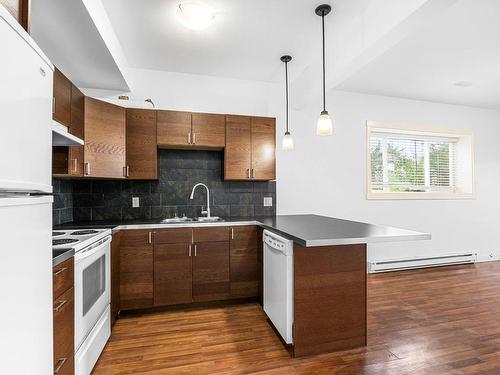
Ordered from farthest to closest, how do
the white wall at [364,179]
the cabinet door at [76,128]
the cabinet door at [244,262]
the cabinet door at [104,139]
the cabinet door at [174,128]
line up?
the white wall at [364,179], the cabinet door at [174,128], the cabinet door at [244,262], the cabinet door at [104,139], the cabinet door at [76,128]

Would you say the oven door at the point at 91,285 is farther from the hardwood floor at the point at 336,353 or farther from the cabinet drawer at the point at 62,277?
the hardwood floor at the point at 336,353

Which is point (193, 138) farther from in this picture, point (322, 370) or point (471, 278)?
point (471, 278)

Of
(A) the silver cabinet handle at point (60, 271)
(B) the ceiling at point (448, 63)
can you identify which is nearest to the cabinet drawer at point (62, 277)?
(A) the silver cabinet handle at point (60, 271)

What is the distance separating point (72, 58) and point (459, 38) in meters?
3.63

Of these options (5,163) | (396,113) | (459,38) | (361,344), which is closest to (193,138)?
(5,163)

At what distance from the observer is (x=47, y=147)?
1.08 metres

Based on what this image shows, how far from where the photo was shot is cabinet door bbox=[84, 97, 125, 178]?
2551 millimetres

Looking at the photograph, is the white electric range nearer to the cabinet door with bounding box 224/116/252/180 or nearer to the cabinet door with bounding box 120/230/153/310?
the cabinet door with bounding box 120/230/153/310

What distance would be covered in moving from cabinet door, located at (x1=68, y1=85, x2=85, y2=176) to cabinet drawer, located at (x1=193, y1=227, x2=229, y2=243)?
3.96ft

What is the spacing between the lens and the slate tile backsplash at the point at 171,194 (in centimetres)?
306

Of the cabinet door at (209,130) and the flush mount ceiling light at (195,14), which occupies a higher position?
the flush mount ceiling light at (195,14)

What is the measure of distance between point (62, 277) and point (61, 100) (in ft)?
4.48

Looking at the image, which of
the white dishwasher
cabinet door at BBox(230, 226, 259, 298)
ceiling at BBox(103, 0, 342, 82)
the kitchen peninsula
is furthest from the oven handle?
ceiling at BBox(103, 0, 342, 82)

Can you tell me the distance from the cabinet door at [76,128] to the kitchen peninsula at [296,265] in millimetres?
542
